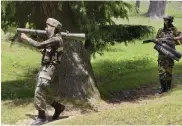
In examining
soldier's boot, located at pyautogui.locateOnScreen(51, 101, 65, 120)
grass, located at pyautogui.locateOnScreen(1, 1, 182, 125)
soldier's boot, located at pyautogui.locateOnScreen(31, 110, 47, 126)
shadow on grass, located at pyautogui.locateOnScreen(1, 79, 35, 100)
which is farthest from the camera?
shadow on grass, located at pyautogui.locateOnScreen(1, 79, 35, 100)

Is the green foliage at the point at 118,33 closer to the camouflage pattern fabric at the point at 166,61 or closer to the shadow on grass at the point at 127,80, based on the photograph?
the camouflage pattern fabric at the point at 166,61

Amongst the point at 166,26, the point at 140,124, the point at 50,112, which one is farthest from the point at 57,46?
the point at 166,26

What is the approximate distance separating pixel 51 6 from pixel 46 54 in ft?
7.76

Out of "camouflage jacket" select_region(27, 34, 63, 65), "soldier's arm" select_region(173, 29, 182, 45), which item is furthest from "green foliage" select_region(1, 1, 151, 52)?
"camouflage jacket" select_region(27, 34, 63, 65)

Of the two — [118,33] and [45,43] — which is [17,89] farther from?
[45,43]

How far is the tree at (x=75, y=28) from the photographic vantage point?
12195 millimetres

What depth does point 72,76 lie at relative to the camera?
40.4 feet

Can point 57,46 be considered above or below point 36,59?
above

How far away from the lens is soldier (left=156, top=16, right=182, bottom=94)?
12.9 meters

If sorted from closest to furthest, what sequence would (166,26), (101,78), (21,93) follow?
(166,26) < (21,93) < (101,78)

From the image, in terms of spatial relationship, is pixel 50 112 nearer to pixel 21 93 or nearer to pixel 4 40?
pixel 21 93

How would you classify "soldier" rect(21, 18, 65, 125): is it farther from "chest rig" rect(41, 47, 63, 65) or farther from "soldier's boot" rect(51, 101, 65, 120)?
"soldier's boot" rect(51, 101, 65, 120)

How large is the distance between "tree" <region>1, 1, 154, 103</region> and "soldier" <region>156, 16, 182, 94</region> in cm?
109

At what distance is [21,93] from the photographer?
14.3 m
